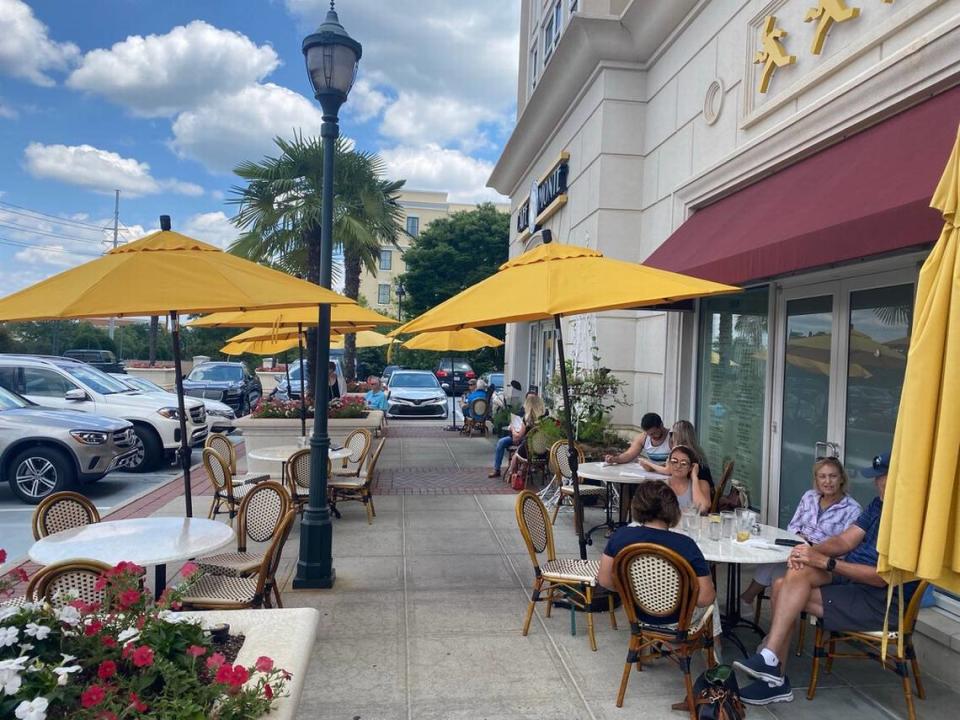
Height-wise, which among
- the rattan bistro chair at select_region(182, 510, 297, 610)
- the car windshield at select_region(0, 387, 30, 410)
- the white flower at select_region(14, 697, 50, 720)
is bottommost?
the rattan bistro chair at select_region(182, 510, 297, 610)

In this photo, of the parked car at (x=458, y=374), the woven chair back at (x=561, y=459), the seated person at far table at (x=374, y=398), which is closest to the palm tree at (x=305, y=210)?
the seated person at far table at (x=374, y=398)

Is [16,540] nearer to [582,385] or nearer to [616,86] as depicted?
[582,385]

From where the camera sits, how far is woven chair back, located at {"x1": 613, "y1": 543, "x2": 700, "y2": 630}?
3.57 m

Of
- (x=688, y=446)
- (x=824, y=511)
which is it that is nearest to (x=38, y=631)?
(x=824, y=511)

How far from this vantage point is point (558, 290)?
4578 mm

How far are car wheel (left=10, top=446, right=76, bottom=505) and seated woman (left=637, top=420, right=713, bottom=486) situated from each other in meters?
7.21

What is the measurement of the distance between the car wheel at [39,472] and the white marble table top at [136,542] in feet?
16.8

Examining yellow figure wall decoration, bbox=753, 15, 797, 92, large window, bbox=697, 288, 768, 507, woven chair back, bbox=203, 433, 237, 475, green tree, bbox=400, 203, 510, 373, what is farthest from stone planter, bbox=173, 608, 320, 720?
green tree, bbox=400, 203, 510, 373

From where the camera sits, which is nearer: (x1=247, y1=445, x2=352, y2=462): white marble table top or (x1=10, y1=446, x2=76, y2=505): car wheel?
(x1=247, y1=445, x2=352, y2=462): white marble table top

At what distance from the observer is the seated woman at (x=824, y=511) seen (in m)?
4.54

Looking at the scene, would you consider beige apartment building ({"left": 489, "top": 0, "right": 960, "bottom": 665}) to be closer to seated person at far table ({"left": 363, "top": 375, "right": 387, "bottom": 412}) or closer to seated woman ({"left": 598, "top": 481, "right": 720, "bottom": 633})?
seated woman ({"left": 598, "top": 481, "right": 720, "bottom": 633})

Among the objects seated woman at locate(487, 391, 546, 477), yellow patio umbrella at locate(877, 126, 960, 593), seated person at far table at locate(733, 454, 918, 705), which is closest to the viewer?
yellow patio umbrella at locate(877, 126, 960, 593)

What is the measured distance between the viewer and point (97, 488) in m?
9.91

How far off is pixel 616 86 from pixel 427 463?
6.83 meters
